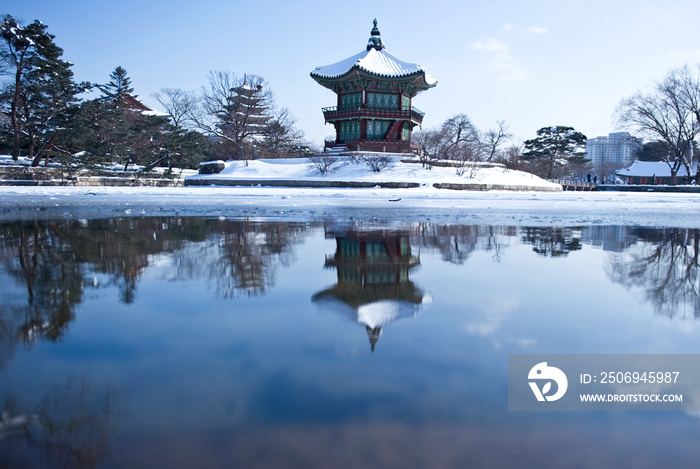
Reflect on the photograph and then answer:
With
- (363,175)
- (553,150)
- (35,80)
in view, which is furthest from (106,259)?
(553,150)

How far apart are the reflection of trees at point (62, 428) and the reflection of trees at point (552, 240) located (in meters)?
6.35

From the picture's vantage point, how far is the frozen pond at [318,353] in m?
1.95

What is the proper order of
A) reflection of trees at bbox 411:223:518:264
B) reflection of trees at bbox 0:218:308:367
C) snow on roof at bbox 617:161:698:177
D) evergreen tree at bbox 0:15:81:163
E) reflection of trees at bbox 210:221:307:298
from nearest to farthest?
reflection of trees at bbox 0:218:308:367
reflection of trees at bbox 210:221:307:298
reflection of trees at bbox 411:223:518:264
evergreen tree at bbox 0:15:81:163
snow on roof at bbox 617:161:698:177

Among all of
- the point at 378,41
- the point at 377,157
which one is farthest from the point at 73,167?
the point at 378,41

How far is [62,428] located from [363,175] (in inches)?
1236

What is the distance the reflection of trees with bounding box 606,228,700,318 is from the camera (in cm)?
428

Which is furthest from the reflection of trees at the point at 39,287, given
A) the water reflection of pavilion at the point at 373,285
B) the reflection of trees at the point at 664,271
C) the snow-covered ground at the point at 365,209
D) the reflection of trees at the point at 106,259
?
the snow-covered ground at the point at 365,209

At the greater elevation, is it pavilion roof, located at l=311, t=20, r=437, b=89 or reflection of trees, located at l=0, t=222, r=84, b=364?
pavilion roof, located at l=311, t=20, r=437, b=89

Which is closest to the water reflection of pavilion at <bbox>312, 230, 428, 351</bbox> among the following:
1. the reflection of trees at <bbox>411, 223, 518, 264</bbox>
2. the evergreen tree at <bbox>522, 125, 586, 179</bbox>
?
the reflection of trees at <bbox>411, 223, 518, 264</bbox>

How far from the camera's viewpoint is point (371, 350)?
297 centimetres

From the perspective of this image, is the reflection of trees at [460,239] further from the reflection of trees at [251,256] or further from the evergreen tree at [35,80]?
the evergreen tree at [35,80]

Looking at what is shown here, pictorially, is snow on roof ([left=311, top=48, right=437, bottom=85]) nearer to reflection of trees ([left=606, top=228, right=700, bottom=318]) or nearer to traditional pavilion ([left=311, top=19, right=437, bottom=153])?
traditional pavilion ([left=311, top=19, right=437, bottom=153])

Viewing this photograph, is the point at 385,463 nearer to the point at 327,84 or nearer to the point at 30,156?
the point at 30,156

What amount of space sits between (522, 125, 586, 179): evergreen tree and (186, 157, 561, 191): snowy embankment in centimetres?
2505
